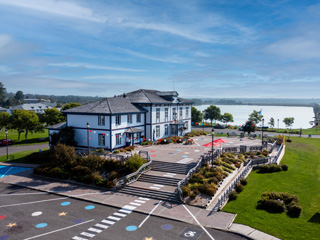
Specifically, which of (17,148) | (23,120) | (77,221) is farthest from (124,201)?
(23,120)

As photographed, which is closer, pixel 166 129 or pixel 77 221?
pixel 77 221

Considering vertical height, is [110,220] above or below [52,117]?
below

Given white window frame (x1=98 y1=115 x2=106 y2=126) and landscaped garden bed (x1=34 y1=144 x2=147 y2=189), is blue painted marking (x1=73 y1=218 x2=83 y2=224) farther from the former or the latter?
white window frame (x1=98 y1=115 x2=106 y2=126)

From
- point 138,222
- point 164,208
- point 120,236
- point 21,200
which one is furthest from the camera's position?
point 21,200

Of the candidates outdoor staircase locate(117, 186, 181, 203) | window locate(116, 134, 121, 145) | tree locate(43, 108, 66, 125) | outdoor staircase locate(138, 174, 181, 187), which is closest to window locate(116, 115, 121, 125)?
window locate(116, 134, 121, 145)

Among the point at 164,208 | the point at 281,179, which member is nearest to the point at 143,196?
the point at 164,208

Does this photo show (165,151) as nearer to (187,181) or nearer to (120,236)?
(187,181)

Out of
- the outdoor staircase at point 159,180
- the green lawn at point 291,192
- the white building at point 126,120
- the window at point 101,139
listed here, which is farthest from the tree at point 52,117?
the green lawn at point 291,192

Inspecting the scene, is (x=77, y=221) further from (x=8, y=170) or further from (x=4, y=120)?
(x=4, y=120)
